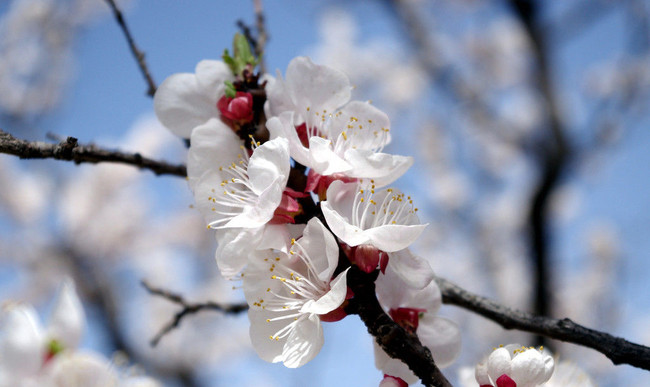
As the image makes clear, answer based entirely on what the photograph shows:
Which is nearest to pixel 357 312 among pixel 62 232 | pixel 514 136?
pixel 514 136

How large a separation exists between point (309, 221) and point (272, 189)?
7 centimetres

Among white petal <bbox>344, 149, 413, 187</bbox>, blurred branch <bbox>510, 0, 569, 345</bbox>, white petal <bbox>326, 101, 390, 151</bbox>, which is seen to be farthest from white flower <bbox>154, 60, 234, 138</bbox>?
blurred branch <bbox>510, 0, 569, 345</bbox>

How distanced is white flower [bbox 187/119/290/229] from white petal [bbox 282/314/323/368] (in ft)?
0.51

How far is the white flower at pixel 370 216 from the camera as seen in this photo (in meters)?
0.68

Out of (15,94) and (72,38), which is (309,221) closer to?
(15,94)

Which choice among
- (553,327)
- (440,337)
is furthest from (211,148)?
(553,327)

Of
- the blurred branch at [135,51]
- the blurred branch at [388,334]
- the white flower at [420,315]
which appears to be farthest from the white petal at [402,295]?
the blurred branch at [135,51]

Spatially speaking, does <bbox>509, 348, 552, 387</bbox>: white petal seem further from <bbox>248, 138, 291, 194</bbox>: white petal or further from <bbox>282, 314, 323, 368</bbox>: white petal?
<bbox>248, 138, 291, 194</bbox>: white petal

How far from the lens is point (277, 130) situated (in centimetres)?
78

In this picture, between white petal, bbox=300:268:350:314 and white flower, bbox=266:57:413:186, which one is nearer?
white petal, bbox=300:268:350:314

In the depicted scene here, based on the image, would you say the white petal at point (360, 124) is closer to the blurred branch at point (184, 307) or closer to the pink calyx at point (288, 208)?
the pink calyx at point (288, 208)

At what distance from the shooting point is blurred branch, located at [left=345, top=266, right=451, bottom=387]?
2.16 ft

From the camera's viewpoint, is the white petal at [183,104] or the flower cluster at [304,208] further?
the white petal at [183,104]

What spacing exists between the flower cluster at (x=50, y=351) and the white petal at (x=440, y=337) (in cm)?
53
